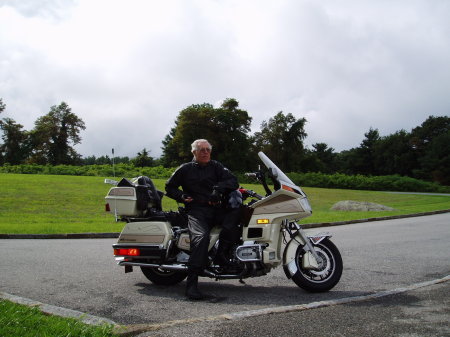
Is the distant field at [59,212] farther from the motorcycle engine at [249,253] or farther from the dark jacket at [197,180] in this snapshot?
the motorcycle engine at [249,253]

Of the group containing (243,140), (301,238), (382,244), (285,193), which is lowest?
(382,244)

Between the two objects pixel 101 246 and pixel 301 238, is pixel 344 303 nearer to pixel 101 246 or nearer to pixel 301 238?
pixel 301 238

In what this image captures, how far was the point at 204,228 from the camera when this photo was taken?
17.2 ft

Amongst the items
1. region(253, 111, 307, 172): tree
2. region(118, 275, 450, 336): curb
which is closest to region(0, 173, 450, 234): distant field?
region(118, 275, 450, 336): curb

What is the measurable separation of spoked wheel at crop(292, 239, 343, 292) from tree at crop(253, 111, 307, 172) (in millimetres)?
74934

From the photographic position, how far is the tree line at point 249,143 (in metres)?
71.4

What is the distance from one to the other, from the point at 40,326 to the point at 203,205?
94.6 inches

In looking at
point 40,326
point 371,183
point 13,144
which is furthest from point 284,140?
point 40,326

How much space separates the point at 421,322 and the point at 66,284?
4226 millimetres

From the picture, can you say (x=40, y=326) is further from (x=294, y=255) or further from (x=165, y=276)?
(x=294, y=255)

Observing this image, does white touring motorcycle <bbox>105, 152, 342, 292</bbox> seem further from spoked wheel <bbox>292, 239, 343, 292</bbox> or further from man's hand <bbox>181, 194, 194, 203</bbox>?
man's hand <bbox>181, 194, 194, 203</bbox>

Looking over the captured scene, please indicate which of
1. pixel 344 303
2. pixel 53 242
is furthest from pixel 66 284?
pixel 53 242

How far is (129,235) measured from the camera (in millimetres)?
5840

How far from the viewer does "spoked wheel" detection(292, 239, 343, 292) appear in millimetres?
5250
